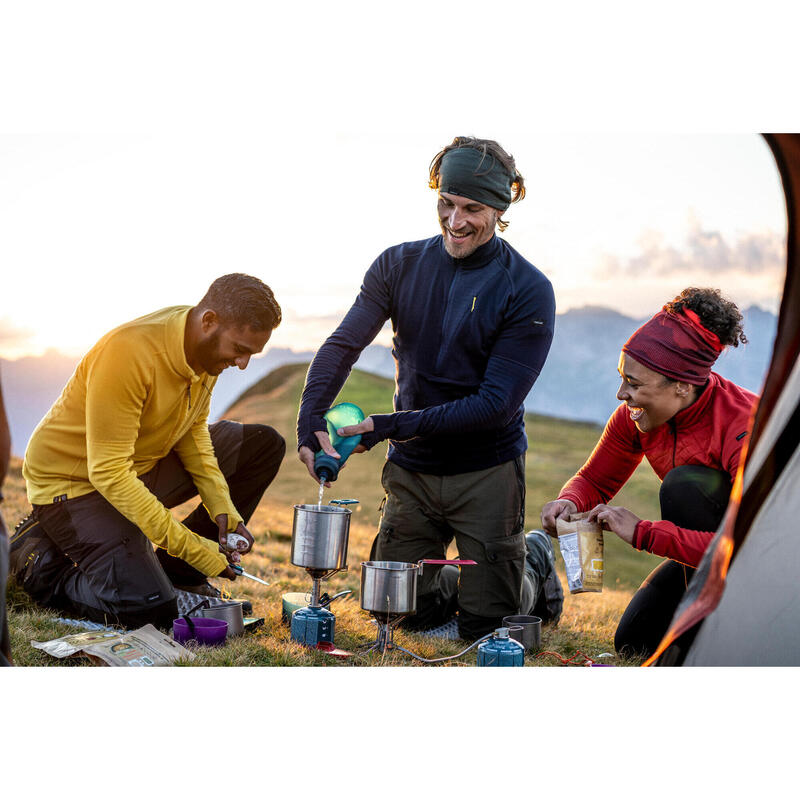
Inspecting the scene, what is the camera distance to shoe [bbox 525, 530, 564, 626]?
3803 mm

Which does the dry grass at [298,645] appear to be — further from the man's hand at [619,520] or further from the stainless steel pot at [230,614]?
the man's hand at [619,520]

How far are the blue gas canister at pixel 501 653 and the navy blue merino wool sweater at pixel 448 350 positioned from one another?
0.80 meters

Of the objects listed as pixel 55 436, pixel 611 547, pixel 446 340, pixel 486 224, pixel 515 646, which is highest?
pixel 486 224

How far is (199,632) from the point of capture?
2.99 meters

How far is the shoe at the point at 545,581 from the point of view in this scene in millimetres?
3803

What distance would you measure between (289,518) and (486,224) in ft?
11.2

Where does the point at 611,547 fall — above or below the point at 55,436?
below

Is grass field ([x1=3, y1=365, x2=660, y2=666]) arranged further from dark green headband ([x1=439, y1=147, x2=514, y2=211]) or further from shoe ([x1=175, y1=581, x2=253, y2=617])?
dark green headband ([x1=439, y1=147, x2=514, y2=211])

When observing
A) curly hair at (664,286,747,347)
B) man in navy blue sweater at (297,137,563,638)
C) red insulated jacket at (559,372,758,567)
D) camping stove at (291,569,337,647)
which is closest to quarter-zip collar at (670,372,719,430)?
red insulated jacket at (559,372,758,567)

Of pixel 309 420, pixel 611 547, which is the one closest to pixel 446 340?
pixel 309 420

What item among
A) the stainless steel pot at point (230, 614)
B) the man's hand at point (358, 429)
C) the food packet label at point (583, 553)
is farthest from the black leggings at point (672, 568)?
the stainless steel pot at point (230, 614)

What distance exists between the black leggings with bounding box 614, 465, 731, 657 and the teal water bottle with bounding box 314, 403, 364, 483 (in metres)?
1.16

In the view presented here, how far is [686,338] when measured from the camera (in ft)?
9.55
